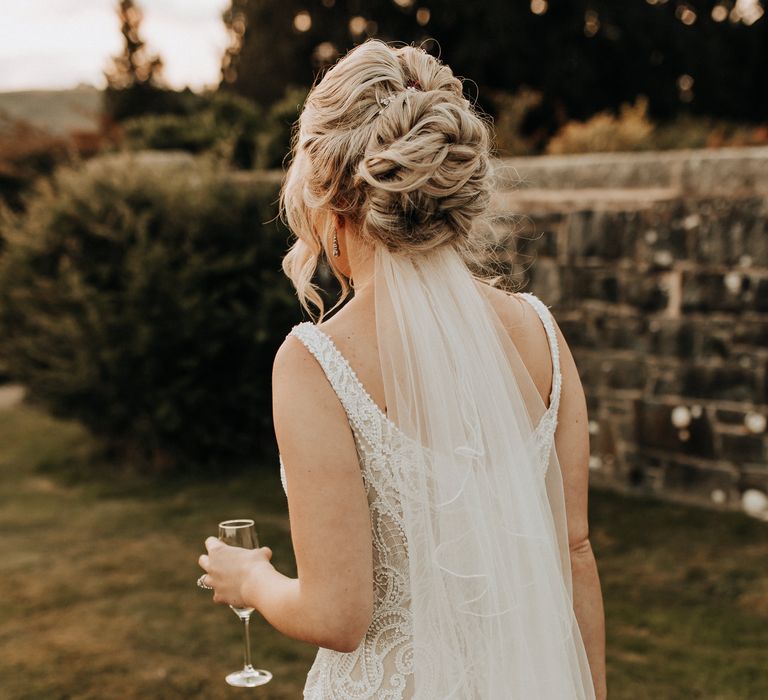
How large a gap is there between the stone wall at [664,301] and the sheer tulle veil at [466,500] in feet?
12.5

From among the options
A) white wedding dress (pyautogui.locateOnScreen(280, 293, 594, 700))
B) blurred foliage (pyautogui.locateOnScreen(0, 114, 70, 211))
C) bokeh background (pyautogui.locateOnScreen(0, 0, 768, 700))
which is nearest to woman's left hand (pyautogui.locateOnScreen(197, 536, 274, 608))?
white wedding dress (pyautogui.locateOnScreen(280, 293, 594, 700))

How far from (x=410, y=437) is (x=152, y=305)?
6064mm

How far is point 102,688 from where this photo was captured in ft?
13.9

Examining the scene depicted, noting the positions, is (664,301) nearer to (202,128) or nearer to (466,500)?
(466,500)

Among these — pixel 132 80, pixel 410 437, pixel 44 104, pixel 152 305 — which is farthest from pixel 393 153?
pixel 44 104

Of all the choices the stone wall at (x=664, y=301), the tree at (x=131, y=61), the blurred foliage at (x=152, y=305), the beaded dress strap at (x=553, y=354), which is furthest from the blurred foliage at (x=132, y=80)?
Answer: the beaded dress strap at (x=553, y=354)

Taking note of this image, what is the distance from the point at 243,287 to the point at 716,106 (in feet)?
53.8

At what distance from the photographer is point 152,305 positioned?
24.3ft

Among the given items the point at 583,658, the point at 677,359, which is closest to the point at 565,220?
the point at 677,359

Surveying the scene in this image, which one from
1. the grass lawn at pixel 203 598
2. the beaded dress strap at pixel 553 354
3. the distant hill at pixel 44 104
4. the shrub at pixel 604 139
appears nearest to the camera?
the beaded dress strap at pixel 553 354

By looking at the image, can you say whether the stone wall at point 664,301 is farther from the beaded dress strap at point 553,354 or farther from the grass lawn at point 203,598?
the beaded dress strap at point 553,354

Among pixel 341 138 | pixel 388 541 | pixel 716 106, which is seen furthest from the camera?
pixel 716 106

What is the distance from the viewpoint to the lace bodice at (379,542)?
1.61 meters

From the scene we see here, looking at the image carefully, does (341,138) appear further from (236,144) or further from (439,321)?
(236,144)
